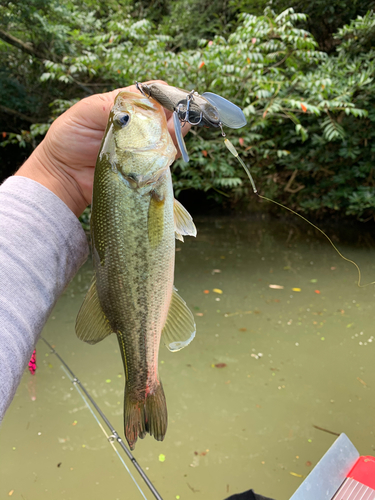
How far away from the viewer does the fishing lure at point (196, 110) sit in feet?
2.75

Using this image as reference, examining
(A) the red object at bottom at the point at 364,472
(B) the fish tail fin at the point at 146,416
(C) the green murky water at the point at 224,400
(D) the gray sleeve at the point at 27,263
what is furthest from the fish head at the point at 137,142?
(C) the green murky water at the point at 224,400

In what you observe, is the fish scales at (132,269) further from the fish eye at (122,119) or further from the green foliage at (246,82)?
the green foliage at (246,82)

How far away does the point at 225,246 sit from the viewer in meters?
6.26

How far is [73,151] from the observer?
124 cm

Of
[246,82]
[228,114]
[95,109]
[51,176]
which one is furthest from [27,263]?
[246,82]

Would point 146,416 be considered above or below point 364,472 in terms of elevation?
above

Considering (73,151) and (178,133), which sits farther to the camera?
(73,151)

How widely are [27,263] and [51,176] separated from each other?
36 cm

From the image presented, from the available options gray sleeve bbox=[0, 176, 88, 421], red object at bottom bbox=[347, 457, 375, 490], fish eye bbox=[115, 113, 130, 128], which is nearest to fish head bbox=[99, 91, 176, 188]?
fish eye bbox=[115, 113, 130, 128]

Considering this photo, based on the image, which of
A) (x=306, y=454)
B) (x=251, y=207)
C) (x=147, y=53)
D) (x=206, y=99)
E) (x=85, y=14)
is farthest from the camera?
(x=251, y=207)

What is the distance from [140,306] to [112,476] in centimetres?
175

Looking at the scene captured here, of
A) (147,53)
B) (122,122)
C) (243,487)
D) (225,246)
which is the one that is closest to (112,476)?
(243,487)

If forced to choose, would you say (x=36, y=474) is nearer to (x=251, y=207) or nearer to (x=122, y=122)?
(x=122, y=122)

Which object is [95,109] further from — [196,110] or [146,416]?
[146,416]
